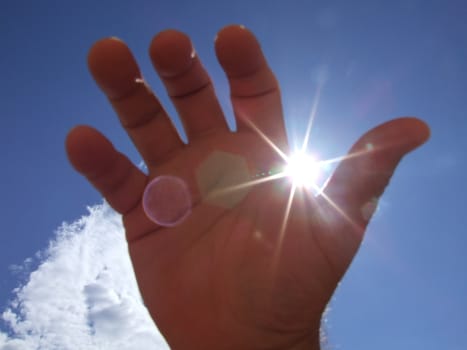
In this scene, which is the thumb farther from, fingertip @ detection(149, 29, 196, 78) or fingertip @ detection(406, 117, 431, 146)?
fingertip @ detection(149, 29, 196, 78)

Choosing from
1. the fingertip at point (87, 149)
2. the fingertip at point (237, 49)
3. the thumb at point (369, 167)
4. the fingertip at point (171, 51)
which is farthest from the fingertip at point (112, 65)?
the thumb at point (369, 167)

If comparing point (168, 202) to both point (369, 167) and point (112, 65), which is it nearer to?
point (112, 65)

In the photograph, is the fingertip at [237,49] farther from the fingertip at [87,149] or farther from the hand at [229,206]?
the fingertip at [87,149]

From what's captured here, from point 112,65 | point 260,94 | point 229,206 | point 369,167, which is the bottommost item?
point 369,167

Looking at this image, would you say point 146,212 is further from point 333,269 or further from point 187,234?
point 333,269

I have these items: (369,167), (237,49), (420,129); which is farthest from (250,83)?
(420,129)

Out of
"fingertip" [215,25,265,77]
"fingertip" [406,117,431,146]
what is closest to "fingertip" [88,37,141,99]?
"fingertip" [215,25,265,77]
